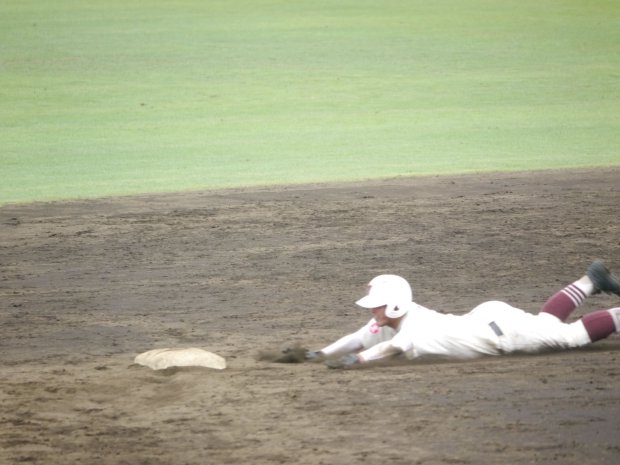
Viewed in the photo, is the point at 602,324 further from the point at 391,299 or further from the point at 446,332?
the point at 391,299

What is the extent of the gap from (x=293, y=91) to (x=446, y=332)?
15.1 meters

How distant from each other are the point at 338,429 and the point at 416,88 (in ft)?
55.1

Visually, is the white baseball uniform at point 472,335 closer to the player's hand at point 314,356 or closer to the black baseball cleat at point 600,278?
the player's hand at point 314,356

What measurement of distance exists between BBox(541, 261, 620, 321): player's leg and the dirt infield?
0.30 metres

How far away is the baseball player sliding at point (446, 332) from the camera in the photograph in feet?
23.9

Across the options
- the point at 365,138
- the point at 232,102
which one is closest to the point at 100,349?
the point at 365,138

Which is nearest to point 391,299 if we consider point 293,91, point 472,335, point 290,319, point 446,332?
point 446,332

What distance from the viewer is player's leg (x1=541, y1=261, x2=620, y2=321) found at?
303 inches

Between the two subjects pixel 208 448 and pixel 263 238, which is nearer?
pixel 208 448

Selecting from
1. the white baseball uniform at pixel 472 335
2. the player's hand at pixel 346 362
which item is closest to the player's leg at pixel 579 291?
the white baseball uniform at pixel 472 335

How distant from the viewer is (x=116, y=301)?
9.49 meters

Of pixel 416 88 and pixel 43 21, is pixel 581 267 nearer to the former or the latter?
pixel 416 88

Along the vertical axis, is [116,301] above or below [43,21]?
below

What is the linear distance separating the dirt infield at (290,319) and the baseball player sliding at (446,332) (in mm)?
132
